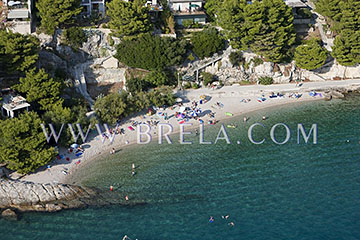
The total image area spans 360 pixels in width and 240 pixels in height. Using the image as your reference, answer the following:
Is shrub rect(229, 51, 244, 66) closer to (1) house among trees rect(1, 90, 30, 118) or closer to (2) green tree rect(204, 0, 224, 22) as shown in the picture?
(2) green tree rect(204, 0, 224, 22)

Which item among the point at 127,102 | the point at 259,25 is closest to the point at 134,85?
the point at 127,102

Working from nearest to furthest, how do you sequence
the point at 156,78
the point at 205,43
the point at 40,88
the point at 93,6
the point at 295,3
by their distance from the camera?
the point at 40,88
the point at 156,78
the point at 205,43
the point at 93,6
the point at 295,3

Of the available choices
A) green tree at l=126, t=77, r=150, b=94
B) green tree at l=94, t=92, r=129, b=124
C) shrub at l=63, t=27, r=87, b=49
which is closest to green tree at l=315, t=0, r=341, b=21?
green tree at l=126, t=77, r=150, b=94

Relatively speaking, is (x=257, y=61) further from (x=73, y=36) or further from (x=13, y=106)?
(x=13, y=106)

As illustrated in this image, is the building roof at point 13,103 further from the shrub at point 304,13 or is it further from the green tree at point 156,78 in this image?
the shrub at point 304,13

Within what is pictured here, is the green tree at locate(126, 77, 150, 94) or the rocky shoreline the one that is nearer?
the rocky shoreline

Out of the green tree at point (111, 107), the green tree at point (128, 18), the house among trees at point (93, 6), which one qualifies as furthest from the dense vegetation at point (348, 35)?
the house among trees at point (93, 6)

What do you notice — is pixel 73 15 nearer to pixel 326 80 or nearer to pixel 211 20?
pixel 211 20

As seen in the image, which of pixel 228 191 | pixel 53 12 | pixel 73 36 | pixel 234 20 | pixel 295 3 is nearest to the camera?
pixel 228 191
